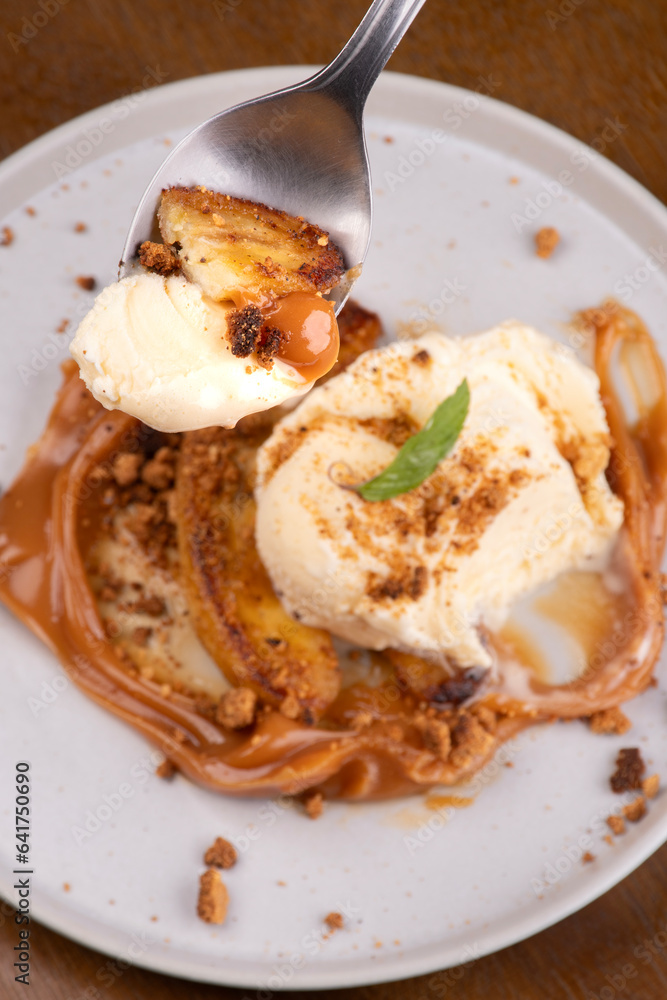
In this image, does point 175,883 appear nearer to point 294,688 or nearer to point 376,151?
point 294,688

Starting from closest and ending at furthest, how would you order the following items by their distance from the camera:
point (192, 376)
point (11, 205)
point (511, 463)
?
point (192, 376) → point (511, 463) → point (11, 205)

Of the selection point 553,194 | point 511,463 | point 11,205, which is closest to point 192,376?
point 511,463

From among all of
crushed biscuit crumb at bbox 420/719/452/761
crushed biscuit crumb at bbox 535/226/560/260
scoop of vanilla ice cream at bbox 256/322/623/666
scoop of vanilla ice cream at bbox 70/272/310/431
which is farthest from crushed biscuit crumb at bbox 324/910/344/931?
crushed biscuit crumb at bbox 535/226/560/260

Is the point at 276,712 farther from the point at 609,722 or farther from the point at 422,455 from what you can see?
the point at 609,722

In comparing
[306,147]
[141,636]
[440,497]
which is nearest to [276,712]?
Answer: [141,636]

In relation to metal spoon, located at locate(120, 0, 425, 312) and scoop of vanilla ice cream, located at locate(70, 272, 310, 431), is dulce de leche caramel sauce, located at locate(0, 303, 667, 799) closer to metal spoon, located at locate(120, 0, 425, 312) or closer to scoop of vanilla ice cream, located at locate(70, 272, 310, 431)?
scoop of vanilla ice cream, located at locate(70, 272, 310, 431)

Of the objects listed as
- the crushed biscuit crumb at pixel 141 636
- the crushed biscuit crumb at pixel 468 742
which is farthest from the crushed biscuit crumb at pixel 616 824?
the crushed biscuit crumb at pixel 141 636
